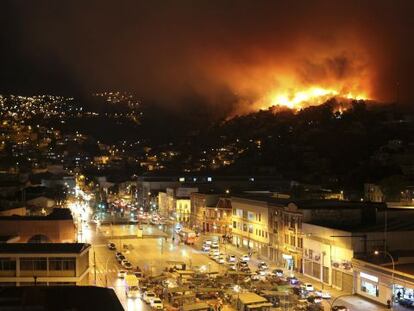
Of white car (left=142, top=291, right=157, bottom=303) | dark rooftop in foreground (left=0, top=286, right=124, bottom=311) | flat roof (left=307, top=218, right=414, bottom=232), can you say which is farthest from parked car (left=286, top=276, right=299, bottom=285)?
dark rooftop in foreground (left=0, top=286, right=124, bottom=311)

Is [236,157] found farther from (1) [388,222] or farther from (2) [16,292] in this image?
(2) [16,292]

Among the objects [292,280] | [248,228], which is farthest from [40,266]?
[248,228]

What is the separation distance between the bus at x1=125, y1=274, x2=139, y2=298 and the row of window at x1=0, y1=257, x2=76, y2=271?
2951 mm

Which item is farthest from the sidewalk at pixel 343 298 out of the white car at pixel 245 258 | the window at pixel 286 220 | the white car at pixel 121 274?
the white car at pixel 121 274

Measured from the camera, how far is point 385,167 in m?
78.6

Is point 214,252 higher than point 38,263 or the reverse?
the reverse

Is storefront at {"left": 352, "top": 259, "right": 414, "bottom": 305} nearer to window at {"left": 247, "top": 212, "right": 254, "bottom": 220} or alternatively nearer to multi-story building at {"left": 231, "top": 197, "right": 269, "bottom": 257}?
multi-story building at {"left": 231, "top": 197, "right": 269, "bottom": 257}

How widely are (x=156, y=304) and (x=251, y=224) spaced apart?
767 inches

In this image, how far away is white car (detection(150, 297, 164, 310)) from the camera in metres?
25.9

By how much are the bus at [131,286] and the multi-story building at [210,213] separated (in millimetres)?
21245

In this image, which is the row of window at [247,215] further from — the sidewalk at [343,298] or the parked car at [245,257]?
the parked car at [245,257]

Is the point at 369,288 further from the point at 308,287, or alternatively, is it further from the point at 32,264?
the point at 32,264

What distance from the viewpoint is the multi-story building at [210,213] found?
5172 centimetres

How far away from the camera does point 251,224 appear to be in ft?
147
